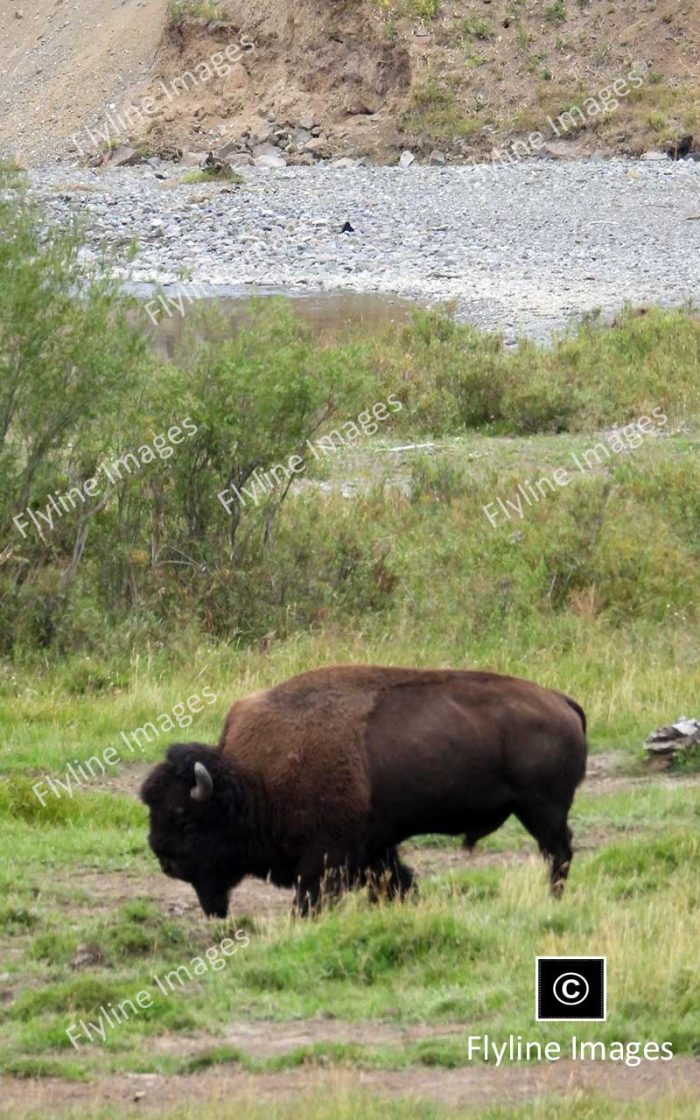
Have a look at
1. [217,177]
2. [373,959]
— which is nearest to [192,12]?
[217,177]

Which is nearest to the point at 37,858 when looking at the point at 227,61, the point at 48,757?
the point at 48,757

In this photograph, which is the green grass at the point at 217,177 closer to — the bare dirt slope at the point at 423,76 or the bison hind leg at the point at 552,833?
the bare dirt slope at the point at 423,76

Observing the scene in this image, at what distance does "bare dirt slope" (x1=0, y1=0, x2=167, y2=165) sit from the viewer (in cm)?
7944

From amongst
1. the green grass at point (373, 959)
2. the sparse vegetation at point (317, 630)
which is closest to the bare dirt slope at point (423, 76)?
the sparse vegetation at point (317, 630)

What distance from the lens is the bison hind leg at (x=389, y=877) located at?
7973 mm

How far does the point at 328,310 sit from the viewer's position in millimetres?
35312

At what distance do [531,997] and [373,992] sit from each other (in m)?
0.67

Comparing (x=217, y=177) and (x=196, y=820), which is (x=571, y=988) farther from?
(x=217, y=177)

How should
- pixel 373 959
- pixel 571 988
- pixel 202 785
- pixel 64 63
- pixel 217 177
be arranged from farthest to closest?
pixel 64 63
pixel 217 177
pixel 202 785
pixel 373 959
pixel 571 988

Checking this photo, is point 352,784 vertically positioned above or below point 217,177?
above

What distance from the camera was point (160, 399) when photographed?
15195 millimetres

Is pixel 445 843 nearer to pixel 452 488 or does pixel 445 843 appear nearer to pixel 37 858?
pixel 37 858

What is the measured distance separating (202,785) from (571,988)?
193cm

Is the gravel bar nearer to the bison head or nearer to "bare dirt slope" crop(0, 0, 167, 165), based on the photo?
the bison head
